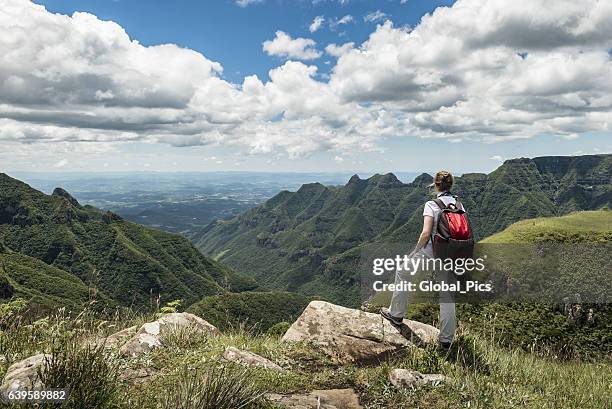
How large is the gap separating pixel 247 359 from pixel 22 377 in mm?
2884

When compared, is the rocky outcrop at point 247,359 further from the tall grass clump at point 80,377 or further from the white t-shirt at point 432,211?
the white t-shirt at point 432,211

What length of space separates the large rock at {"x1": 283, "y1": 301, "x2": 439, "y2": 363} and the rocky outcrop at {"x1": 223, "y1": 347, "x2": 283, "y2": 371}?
1.44m

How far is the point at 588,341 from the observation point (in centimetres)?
7788

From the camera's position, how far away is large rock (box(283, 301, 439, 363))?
744cm

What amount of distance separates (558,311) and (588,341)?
1043 cm

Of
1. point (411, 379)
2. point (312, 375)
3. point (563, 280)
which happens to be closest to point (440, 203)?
point (411, 379)

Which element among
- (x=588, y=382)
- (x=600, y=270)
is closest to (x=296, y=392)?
(x=588, y=382)

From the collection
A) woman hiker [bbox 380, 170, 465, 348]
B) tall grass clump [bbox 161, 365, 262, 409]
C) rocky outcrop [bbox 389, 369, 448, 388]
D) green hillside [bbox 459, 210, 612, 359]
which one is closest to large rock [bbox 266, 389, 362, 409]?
tall grass clump [bbox 161, 365, 262, 409]

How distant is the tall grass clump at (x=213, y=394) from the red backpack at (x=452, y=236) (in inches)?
169

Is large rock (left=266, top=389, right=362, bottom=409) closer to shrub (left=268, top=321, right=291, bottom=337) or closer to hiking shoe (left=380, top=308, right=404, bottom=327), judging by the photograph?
hiking shoe (left=380, top=308, right=404, bottom=327)

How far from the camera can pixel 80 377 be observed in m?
4.09

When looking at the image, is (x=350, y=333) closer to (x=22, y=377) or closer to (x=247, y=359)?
(x=247, y=359)

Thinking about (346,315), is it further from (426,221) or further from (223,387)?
(223,387)

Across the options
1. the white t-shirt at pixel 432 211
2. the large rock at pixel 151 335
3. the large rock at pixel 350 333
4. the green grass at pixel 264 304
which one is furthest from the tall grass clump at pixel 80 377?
the green grass at pixel 264 304
